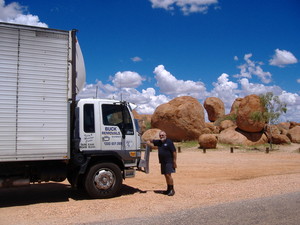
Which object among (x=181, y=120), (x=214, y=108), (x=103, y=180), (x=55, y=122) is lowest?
(x=103, y=180)

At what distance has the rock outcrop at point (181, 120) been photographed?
33250 mm

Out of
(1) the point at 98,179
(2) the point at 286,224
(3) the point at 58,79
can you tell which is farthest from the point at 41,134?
(2) the point at 286,224

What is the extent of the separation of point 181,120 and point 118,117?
79.3ft

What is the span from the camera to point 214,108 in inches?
2277

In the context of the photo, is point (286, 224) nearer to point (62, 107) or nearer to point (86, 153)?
point (86, 153)

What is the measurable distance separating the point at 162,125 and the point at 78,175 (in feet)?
A: 83.7

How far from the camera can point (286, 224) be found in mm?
6410

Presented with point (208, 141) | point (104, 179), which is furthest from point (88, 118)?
point (208, 141)

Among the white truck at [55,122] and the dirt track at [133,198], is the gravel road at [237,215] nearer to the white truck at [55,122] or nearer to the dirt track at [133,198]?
the dirt track at [133,198]

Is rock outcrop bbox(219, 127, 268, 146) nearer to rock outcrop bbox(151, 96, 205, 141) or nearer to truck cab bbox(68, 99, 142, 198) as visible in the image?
rock outcrop bbox(151, 96, 205, 141)

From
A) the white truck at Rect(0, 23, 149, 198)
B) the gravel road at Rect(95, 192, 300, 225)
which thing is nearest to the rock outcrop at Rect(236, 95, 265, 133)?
the gravel road at Rect(95, 192, 300, 225)

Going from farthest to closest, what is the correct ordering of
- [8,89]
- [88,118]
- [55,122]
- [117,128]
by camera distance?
[117,128] < [88,118] < [55,122] < [8,89]

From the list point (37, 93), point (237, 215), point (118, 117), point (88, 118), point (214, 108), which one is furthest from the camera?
point (214, 108)

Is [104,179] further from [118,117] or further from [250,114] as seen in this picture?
[250,114]
